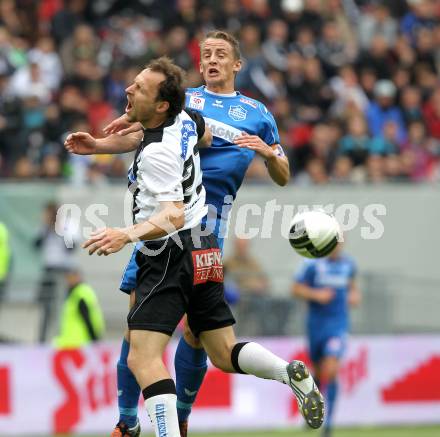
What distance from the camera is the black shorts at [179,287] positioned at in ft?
26.2

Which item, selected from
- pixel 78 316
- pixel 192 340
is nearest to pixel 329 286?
pixel 78 316

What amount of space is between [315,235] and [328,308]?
5455mm

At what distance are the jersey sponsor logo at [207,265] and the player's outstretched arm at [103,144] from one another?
917mm

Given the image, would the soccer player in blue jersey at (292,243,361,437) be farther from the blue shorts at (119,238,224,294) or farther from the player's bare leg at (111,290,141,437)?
the blue shorts at (119,238,224,294)

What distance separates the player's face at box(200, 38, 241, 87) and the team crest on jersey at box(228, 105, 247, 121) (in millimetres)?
209

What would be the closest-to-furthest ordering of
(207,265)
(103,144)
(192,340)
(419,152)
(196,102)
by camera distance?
1. (207,265)
2. (103,144)
3. (196,102)
4. (192,340)
5. (419,152)

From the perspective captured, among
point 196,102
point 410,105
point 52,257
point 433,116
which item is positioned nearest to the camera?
point 196,102

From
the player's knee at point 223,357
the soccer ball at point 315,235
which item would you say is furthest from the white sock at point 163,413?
the soccer ball at point 315,235

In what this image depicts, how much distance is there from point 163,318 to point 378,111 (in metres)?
11.3

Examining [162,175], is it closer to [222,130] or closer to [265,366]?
[222,130]

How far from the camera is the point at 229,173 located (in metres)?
8.78

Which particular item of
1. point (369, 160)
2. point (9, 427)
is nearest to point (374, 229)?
point (369, 160)

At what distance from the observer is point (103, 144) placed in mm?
8469

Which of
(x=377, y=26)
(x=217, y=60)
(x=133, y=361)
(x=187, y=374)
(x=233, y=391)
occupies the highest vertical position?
(x=377, y=26)
